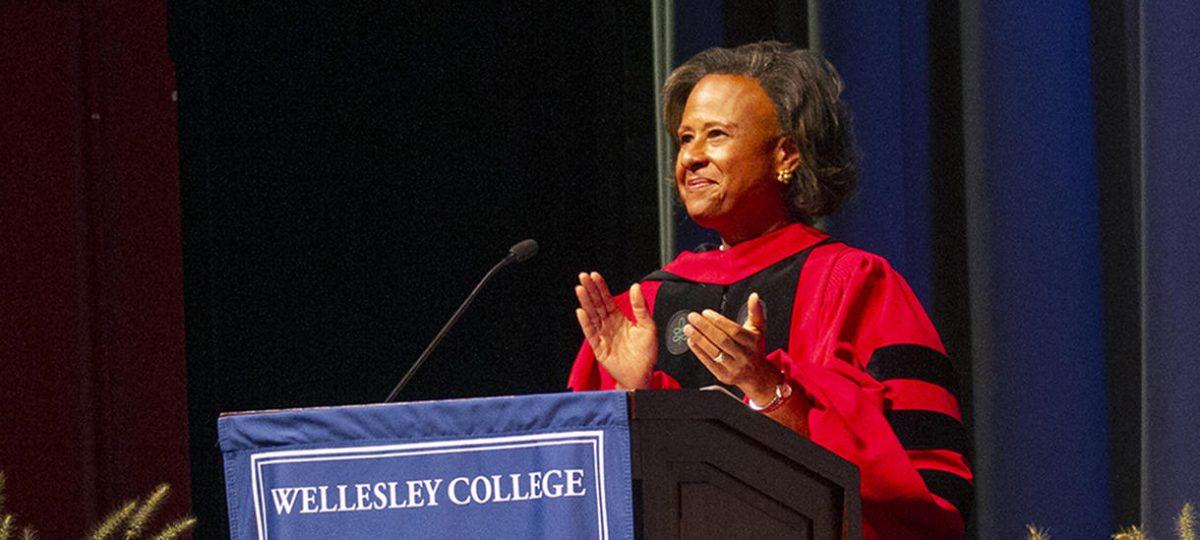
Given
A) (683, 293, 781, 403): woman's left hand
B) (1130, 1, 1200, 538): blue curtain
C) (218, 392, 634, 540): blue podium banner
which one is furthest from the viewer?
(1130, 1, 1200, 538): blue curtain

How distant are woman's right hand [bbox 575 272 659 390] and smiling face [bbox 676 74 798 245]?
0.33m

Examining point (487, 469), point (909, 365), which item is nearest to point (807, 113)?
point (909, 365)

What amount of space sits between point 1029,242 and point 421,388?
1.74 m

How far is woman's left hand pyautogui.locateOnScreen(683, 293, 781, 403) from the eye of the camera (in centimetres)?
202

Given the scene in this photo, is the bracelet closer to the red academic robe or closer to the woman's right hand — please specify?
the red academic robe

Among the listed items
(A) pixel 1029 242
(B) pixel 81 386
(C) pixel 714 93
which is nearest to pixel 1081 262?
(A) pixel 1029 242

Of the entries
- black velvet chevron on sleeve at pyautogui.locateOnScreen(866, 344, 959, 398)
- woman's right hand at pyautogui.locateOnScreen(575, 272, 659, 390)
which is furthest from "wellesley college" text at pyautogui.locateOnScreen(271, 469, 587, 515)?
black velvet chevron on sleeve at pyautogui.locateOnScreen(866, 344, 959, 398)

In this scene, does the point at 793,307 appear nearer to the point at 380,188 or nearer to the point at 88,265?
the point at 380,188

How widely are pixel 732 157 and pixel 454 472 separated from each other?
128 centimetres

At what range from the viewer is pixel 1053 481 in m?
3.01

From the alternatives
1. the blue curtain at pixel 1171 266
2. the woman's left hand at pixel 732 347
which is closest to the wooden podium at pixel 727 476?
the woman's left hand at pixel 732 347

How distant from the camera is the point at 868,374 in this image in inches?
96.6

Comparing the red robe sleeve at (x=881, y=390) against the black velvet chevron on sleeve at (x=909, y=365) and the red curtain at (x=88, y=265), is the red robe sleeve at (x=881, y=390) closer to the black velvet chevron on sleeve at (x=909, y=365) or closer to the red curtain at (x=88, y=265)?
the black velvet chevron on sleeve at (x=909, y=365)

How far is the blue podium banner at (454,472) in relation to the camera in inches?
61.3
